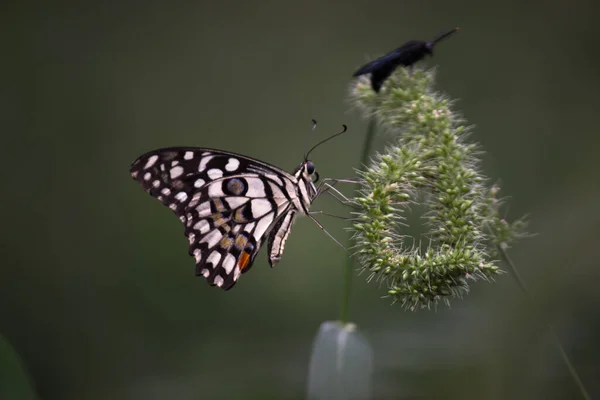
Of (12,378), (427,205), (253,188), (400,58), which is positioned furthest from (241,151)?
(12,378)

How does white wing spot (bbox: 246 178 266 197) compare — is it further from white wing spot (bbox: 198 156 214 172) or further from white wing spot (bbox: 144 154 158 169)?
white wing spot (bbox: 144 154 158 169)

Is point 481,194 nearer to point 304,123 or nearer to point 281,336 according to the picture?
point 281,336

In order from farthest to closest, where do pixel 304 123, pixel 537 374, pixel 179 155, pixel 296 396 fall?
pixel 304 123 < pixel 179 155 < pixel 296 396 < pixel 537 374

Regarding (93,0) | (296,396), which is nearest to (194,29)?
(93,0)

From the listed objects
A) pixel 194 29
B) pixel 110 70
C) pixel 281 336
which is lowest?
pixel 281 336

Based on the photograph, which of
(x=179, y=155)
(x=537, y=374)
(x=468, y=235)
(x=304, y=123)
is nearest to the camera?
(x=537, y=374)

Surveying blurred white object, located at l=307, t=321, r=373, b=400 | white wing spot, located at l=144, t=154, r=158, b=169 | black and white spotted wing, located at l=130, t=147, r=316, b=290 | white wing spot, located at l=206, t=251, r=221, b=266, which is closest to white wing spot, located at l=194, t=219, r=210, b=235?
black and white spotted wing, located at l=130, t=147, r=316, b=290

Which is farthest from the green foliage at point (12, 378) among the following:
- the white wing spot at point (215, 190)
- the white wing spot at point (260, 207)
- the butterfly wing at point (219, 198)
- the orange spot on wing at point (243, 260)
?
the white wing spot at point (260, 207)
